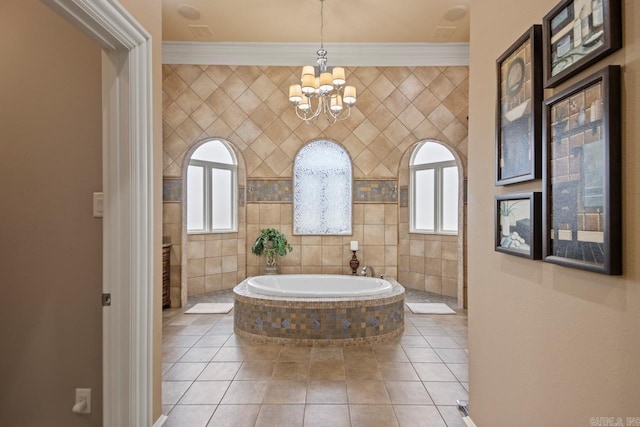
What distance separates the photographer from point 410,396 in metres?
2.36

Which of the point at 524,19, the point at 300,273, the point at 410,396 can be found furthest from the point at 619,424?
the point at 300,273

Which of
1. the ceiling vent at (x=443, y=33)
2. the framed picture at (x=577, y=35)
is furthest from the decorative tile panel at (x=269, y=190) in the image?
the framed picture at (x=577, y=35)

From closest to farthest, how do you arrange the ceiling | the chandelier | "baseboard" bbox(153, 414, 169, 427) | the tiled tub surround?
1. "baseboard" bbox(153, 414, 169, 427)
2. the tiled tub surround
3. the chandelier
4. the ceiling

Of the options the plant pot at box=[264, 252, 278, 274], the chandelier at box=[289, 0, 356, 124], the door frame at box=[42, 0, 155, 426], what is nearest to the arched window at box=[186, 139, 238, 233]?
the plant pot at box=[264, 252, 278, 274]

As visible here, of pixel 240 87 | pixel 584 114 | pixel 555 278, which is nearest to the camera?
pixel 584 114

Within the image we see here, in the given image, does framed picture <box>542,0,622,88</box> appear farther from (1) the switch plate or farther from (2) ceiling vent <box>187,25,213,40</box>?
(2) ceiling vent <box>187,25,213,40</box>

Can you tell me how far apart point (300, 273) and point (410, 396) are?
2.81 metres

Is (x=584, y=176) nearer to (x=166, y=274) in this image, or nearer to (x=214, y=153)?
(x=166, y=274)

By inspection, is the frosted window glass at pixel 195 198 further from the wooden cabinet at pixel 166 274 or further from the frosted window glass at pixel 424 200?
the frosted window glass at pixel 424 200

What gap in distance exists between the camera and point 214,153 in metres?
5.39

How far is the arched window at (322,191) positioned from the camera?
5.12 meters

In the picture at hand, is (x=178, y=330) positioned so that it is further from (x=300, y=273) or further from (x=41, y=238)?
(x=41, y=238)

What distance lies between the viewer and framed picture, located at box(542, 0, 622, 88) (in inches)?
35.4

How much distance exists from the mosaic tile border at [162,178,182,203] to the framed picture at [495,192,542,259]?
428 centimetres
